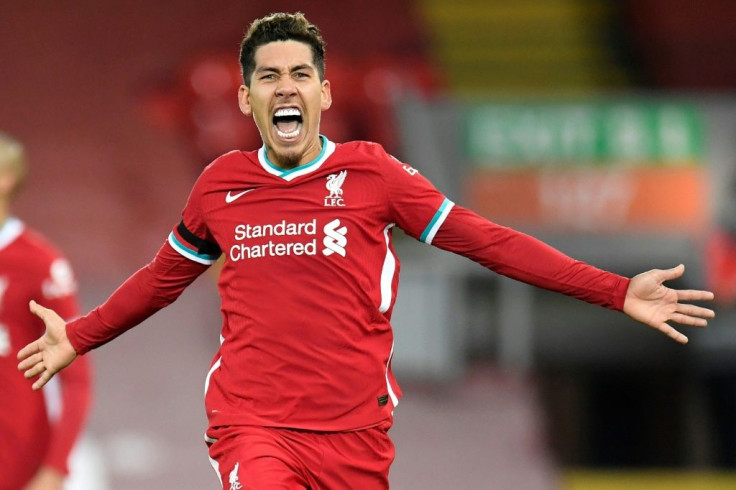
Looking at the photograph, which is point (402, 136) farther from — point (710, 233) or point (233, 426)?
point (233, 426)

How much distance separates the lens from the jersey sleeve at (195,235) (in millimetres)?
3320

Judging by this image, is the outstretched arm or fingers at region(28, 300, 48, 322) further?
fingers at region(28, 300, 48, 322)

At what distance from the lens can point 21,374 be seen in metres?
4.12

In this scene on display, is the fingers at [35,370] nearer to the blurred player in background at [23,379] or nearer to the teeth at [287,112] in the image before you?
the blurred player in background at [23,379]

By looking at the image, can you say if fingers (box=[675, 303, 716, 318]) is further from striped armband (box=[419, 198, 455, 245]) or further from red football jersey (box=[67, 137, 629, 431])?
striped armband (box=[419, 198, 455, 245])

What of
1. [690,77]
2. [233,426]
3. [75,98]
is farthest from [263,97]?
[690,77]

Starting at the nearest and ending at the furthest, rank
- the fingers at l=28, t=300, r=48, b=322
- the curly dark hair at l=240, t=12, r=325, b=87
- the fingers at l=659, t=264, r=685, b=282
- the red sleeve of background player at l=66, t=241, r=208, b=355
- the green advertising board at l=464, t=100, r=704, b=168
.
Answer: the fingers at l=659, t=264, r=685, b=282, the curly dark hair at l=240, t=12, r=325, b=87, the red sleeve of background player at l=66, t=241, r=208, b=355, the fingers at l=28, t=300, r=48, b=322, the green advertising board at l=464, t=100, r=704, b=168

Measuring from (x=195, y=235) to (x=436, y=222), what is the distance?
620 millimetres

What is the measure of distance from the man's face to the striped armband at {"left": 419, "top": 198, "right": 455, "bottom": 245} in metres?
0.35

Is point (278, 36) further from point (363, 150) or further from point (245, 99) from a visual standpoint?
point (363, 150)

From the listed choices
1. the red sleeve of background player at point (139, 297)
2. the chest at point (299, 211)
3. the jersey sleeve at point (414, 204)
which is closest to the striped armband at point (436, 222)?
the jersey sleeve at point (414, 204)

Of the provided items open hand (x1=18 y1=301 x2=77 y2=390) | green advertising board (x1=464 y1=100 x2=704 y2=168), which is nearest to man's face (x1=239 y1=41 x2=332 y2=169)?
open hand (x1=18 y1=301 x2=77 y2=390)

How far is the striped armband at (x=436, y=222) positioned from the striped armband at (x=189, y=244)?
554 millimetres

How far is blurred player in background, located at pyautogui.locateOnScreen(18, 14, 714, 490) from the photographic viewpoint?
125 inches
